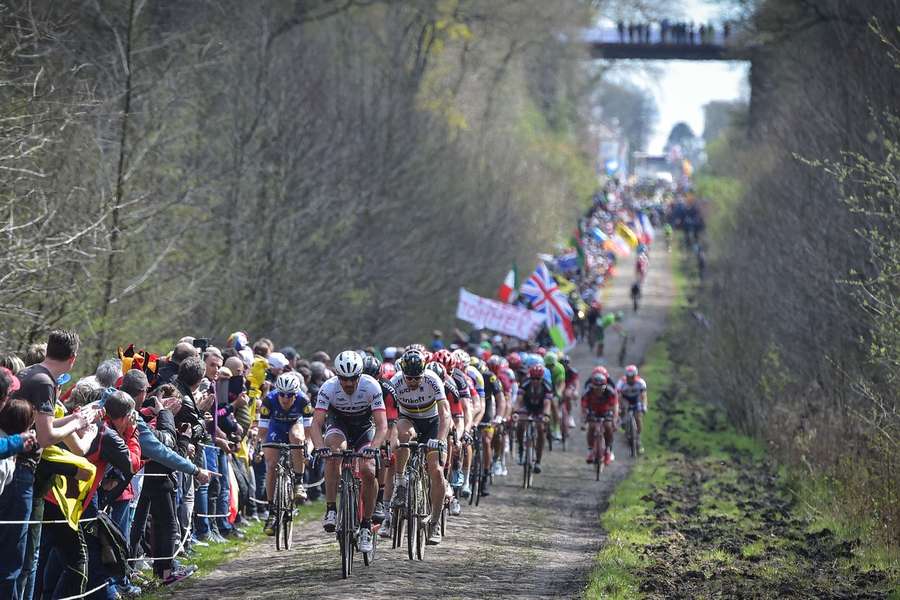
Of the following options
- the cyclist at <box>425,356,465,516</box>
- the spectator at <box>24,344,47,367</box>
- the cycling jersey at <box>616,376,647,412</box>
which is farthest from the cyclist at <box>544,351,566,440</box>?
the spectator at <box>24,344,47,367</box>

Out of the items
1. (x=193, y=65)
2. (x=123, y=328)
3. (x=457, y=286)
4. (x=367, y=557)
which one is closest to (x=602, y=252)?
(x=457, y=286)

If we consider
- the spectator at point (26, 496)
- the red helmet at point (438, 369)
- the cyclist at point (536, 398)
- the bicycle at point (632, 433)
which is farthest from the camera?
the bicycle at point (632, 433)

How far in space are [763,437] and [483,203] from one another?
80.3 ft

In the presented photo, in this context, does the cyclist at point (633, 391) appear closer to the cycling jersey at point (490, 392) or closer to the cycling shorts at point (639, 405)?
the cycling shorts at point (639, 405)

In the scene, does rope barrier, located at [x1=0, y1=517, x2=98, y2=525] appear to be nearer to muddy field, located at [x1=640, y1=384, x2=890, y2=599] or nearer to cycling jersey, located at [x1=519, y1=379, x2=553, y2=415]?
muddy field, located at [x1=640, y1=384, x2=890, y2=599]

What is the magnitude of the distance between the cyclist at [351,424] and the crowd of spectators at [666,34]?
2998 inches

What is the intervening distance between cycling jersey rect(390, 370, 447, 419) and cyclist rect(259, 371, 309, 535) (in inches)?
39.8

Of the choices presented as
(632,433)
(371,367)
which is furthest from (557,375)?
(371,367)

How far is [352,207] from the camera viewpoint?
40969mm

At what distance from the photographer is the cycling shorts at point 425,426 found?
15.9 m

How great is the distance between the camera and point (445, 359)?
17.9 m

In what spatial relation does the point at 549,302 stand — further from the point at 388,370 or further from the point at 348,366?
the point at 348,366

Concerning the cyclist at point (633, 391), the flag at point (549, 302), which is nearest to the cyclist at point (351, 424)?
the cyclist at point (633, 391)

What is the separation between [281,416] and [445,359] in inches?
103
